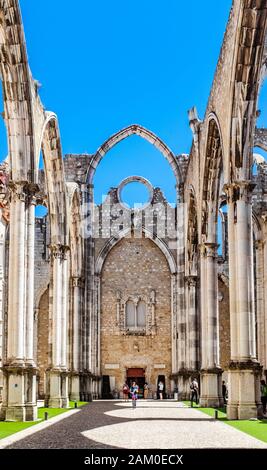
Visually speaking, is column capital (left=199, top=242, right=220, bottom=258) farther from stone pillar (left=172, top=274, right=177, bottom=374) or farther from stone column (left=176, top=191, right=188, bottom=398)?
stone pillar (left=172, top=274, right=177, bottom=374)

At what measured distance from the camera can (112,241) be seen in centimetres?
3500

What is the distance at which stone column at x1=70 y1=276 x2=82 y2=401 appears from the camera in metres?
28.8

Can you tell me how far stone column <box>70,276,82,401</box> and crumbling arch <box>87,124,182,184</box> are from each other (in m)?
4.44

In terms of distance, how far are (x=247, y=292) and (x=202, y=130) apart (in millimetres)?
8699


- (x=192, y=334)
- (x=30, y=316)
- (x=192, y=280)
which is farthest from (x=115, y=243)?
(x=30, y=316)

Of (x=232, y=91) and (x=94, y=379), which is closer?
(x=232, y=91)

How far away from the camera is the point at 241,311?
16.9m

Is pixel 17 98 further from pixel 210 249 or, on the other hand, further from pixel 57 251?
pixel 210 249

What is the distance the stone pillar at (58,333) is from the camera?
77.6ft

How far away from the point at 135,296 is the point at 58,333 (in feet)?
36.5

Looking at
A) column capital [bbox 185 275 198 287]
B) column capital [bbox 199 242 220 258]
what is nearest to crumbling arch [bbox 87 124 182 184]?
column capital [bbox 185 275 198 287]

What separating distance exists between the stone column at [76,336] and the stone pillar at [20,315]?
12.0 meters
